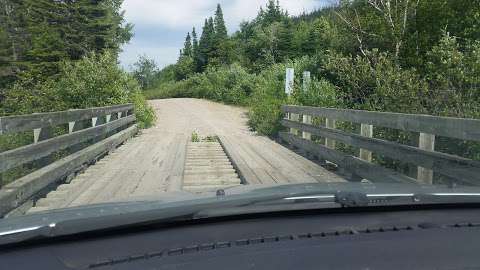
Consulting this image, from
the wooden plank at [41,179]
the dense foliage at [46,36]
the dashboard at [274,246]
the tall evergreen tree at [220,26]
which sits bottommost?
the wooden plank at [41,179]

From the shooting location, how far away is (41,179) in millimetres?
6332

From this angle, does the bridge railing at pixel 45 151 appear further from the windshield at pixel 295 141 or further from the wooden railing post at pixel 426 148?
the wooden railing post at pixel 426 148

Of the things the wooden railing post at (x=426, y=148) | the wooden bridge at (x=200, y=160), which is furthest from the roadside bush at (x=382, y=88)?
the wooden railing post at (x=426, y=148)

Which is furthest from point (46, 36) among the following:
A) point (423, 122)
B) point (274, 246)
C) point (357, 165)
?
point (274, 246)

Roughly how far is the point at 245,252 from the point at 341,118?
687 centimetres

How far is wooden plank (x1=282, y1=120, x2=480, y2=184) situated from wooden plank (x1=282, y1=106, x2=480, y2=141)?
0.21 meters

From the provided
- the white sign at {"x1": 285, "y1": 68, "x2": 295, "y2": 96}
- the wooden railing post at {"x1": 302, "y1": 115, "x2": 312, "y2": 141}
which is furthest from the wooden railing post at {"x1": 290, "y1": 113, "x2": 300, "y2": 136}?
the white sign at {"x1": 285, "y1": 68, "x2": 295, "y2": 96}

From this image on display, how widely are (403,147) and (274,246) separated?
4.58 metres

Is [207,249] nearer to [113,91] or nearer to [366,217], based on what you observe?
[366,217]

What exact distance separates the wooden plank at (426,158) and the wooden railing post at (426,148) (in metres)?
0.07

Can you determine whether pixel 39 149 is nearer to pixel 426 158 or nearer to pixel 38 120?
pixel 38 120

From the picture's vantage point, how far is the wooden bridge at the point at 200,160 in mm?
5641

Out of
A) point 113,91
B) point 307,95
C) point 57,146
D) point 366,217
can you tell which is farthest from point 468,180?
point 113,91

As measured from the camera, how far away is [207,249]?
6.77ft
